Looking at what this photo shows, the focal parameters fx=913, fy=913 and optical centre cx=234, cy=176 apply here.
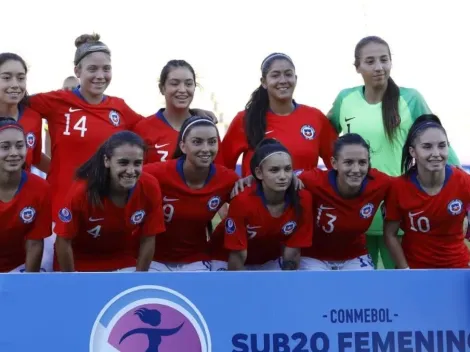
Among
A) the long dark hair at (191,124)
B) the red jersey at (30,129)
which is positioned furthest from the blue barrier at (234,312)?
the red jersey at (30,129)

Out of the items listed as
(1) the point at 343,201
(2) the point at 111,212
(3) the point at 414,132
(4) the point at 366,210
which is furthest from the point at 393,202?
(2) the point at 111,212

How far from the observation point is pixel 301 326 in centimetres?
407

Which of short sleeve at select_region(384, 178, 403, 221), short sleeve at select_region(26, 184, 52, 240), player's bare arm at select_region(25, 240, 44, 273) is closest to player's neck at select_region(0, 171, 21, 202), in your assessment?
short sleeve at select_region(26, 184, 52, 240)

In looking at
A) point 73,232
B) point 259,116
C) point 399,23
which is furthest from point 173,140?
point 399,23

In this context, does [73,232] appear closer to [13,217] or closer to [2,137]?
[13,217]

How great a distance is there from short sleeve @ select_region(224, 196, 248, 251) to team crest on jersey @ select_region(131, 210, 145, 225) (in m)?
0.49

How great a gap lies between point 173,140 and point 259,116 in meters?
0.55

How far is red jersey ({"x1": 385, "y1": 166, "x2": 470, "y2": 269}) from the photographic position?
5023mm

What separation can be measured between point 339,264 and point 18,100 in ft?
6.85

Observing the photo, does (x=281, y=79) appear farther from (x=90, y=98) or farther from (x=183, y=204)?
(x=90, y=98)

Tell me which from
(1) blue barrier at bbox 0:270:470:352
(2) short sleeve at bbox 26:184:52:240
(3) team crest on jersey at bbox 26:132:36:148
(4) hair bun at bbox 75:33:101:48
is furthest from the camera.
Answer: (4) hair bun at bbox 75:33:101:48

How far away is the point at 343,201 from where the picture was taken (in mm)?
5113

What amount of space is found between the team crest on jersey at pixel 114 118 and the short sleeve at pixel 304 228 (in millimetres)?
1262

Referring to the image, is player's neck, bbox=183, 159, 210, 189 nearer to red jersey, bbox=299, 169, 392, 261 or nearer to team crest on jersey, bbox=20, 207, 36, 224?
red jersey, bbox=299, 169, 392, 261
